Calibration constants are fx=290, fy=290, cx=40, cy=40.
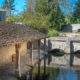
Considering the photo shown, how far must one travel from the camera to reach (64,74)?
28969mm

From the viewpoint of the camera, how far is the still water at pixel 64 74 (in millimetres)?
27281

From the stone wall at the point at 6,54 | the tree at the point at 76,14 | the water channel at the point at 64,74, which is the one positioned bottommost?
the water channel at the point at 64,74

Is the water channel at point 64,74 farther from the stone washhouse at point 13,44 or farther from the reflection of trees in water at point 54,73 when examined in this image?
the stone washhouse at point 13,44

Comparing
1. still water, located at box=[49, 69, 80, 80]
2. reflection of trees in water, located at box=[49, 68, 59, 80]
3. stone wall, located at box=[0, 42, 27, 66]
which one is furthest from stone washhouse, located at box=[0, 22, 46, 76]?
still water, located at box=[49, 69, 80, 80]

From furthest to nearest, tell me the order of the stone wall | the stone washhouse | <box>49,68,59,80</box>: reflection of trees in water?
1. <box>49,68,59,80</box>: reflection of trees in water
2. the stone wall
3. the stone washhouse

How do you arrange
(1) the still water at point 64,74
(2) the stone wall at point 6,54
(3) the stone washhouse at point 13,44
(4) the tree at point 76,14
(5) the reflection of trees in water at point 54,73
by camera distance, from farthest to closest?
1. (4) the tree at point 76,14
2. (5) the reflection of trees in water at point 54,73
3. (1) the still water at point 64,74
4. (2) the stone wall at point 6,54
5. (3) the stone washhouse at point 13,44

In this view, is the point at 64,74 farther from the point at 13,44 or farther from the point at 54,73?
the point at 13,44

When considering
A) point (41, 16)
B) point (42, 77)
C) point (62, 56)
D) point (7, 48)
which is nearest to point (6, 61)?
point (7, 48)

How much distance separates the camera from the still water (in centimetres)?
2728

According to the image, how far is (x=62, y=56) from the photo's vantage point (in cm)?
4262

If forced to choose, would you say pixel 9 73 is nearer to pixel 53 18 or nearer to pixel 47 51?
pixel 47 51

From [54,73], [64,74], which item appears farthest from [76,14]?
[64,74]

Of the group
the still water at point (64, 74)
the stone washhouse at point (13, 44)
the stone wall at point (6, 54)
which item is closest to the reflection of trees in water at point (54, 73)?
the still water at point (64, 74)

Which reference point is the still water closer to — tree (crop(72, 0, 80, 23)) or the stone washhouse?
the stone washhouse
